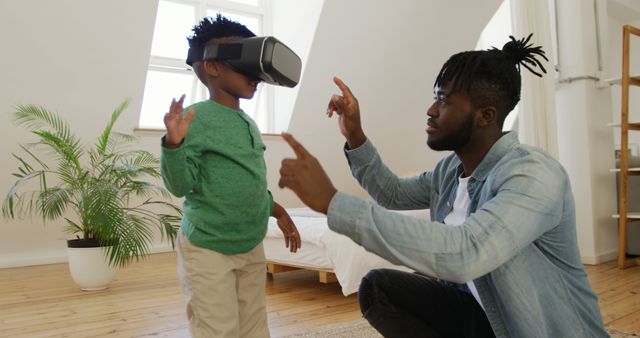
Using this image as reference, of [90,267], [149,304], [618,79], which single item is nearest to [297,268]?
[149,304]

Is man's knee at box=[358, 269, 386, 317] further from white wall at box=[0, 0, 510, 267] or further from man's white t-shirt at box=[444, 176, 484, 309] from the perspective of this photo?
white wall at box=[0, 0, 510, 267]

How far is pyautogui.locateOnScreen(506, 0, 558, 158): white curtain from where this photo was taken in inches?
115

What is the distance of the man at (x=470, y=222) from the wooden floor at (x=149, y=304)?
0.88 metres

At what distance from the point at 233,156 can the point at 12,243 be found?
3.16m

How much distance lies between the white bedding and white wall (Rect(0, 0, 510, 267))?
5.82 feet

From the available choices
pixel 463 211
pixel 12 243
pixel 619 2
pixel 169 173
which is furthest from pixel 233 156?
pixel 619 2

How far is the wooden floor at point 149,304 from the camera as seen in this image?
6.44 feet

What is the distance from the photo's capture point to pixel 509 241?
71cm

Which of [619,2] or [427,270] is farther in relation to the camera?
[619,2]

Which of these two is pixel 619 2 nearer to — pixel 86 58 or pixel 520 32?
pixel 520 32

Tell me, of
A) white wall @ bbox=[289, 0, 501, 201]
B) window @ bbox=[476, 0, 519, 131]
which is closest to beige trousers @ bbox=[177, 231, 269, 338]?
white wall @ bbox=[289, 0, 501, 201]

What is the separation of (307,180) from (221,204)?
57 cm

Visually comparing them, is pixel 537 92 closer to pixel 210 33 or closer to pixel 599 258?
pixel 599 258

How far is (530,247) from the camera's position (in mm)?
864
